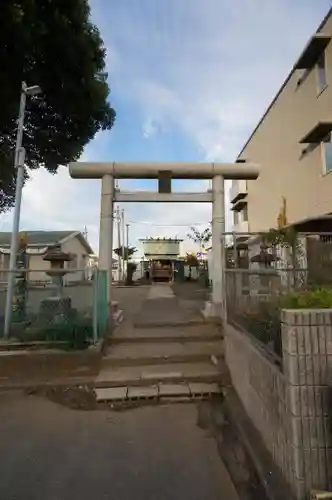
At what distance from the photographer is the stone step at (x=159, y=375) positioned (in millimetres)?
4715

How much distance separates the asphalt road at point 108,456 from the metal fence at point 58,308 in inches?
58.0

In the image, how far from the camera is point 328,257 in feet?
15.9

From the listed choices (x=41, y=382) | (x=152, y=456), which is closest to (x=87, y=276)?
(x=41, y=382)

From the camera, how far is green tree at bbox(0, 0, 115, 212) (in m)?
7.39

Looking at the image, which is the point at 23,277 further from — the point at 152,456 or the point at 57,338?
the point at 152,456

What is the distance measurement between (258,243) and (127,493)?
4525 mm

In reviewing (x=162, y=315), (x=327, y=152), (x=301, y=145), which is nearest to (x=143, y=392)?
(x=162, y=315)

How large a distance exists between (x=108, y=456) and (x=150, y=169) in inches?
231

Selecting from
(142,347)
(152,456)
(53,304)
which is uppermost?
(53,304)

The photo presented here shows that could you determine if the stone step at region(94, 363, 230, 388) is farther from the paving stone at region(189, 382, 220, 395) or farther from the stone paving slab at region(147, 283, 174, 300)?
the stone paving slab at region(147, 283, 174, 300)

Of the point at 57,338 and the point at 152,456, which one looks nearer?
the point at 152,456

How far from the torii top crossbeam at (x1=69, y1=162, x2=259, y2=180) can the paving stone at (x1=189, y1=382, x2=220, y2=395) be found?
4.66 meters

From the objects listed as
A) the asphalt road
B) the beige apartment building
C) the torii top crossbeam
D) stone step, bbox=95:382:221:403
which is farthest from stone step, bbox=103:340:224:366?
the beige apartment building

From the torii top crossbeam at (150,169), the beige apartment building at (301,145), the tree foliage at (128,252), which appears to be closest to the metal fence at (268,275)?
the torii top crossbeam at (150,169)
